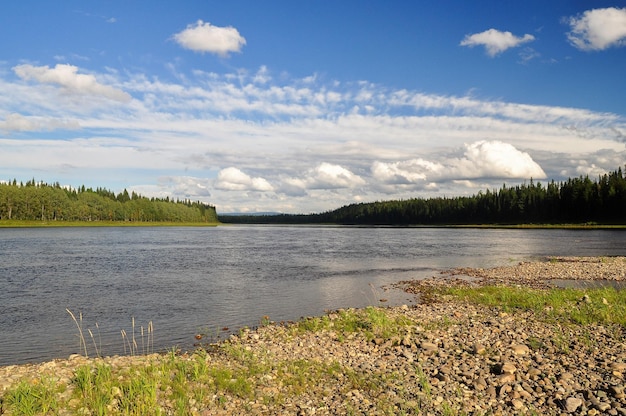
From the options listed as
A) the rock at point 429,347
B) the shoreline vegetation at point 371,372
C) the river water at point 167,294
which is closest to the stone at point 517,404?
the shoreline vegetation at point 371,372

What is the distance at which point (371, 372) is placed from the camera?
55.2 ft

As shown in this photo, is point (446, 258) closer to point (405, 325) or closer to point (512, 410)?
point (405, 325)

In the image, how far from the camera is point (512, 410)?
13266mm

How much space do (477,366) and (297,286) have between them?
26.4 metres

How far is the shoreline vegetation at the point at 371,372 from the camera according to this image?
13758mm

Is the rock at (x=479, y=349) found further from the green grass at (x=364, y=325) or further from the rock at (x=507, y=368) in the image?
the green grass at (x=364, y=325)

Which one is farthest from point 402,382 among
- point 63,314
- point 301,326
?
point 63,314

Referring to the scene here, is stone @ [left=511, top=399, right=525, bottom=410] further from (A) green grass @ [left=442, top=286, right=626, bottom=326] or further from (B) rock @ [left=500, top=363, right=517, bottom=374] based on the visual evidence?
(A) green grass @ [left=442, top=286, right=626, bottom=326]

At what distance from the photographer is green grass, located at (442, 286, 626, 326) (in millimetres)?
23344

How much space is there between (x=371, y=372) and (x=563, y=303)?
55.0 ft

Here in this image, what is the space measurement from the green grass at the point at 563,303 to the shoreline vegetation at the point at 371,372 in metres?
0.19

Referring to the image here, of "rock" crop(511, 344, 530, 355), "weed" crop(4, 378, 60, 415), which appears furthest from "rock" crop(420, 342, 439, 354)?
"weed" crop(4, 378, 60, 415)

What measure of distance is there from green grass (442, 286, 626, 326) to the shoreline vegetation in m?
0.19

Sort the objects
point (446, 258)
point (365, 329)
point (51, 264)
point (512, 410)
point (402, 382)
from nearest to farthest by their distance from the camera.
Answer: point (512, 410) → point (402, 382) → point (365, 329) → point (51, 264) → point (446, 258)
